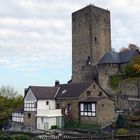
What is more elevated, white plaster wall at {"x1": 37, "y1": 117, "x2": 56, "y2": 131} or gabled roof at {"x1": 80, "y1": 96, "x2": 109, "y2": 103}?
gabled roof at {"x1": 80, "y1": 96, "x2": 109, "y2": 103}

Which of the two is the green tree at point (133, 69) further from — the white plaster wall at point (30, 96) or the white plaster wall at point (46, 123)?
the white plaster wall at point (30, 96)

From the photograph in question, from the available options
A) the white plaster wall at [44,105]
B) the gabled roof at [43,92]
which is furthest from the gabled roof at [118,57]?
the white plaster wall at [44,105]

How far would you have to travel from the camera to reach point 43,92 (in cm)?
5038

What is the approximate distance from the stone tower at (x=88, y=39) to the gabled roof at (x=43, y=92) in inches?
420

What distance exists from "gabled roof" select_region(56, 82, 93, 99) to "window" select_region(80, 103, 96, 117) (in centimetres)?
166

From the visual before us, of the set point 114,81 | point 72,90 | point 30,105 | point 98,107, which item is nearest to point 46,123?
point 30,105

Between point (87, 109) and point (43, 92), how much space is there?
8.93 metres

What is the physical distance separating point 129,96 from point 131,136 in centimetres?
2420

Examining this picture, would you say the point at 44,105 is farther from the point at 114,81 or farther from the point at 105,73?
the point at 105,73

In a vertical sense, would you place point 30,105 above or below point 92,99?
below

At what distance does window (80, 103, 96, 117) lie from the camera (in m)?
43.3

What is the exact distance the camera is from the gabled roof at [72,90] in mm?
46438

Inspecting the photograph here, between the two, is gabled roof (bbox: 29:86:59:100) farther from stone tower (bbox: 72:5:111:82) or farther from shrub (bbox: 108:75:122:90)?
stone tower (bbox: 72:5:111:82)

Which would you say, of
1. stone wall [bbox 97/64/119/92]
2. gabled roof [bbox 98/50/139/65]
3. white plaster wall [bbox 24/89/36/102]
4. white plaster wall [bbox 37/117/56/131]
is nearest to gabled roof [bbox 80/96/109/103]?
white plaster wall [bbox 37/117/56/131]
